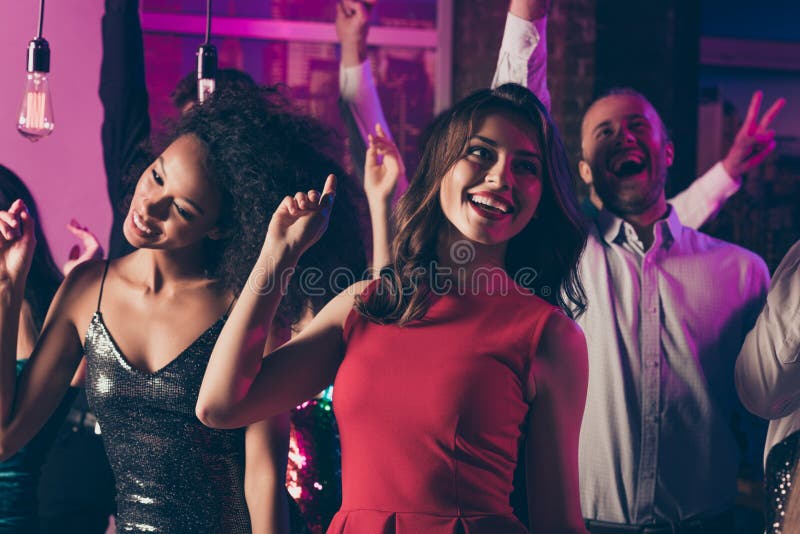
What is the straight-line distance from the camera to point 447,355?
1.57m

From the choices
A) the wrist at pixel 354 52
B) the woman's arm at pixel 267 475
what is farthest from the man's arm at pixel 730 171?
the woman's arm at pixel 267 475

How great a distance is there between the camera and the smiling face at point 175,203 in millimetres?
1800

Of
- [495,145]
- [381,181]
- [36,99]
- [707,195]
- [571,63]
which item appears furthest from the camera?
[571,63]

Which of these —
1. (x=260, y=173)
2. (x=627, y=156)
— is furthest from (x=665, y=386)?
(x=260, y=173)

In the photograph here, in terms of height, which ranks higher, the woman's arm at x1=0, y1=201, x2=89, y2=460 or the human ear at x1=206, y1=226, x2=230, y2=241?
the human ear at x1=206, y1=226, x2=230, y2=241

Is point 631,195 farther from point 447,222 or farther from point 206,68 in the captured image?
point 206,68

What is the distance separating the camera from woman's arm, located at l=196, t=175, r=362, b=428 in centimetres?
153

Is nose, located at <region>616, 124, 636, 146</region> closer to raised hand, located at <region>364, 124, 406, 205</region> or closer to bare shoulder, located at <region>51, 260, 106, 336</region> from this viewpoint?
raised hand, located at <region>364, 124, 406, 205</region>

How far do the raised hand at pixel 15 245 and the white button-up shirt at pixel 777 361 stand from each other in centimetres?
153

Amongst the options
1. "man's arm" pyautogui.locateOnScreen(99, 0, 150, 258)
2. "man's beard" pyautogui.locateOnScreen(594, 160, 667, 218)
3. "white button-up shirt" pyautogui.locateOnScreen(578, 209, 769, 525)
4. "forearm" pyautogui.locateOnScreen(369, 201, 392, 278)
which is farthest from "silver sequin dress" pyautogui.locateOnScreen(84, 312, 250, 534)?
"man's beard" pyautogui.locateOnScreen(594, 160, 667, 218)

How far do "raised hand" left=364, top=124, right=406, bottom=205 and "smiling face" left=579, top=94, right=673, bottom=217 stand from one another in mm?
605

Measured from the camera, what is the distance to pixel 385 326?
1.63 metres

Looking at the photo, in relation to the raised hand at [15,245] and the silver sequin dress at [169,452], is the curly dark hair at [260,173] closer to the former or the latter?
the silver sequin dress at [169,452]

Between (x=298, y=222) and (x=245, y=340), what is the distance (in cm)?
21
